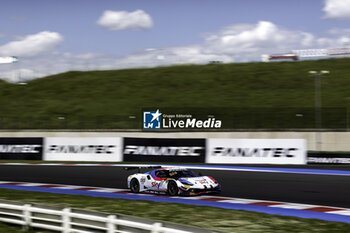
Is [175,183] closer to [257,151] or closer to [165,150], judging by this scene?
[257,151]

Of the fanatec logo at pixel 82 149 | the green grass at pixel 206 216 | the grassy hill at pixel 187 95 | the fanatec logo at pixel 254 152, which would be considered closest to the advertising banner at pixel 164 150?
the fanatec logo at pixel 254 152

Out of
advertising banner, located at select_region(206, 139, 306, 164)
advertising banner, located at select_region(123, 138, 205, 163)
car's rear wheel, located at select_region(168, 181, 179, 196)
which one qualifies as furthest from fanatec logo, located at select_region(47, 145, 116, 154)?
car's rear wheel, located at select_region(168, 181, 179, 196)

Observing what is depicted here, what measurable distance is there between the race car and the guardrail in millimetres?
5908

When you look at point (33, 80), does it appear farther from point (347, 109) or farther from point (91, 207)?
point (91, 207)

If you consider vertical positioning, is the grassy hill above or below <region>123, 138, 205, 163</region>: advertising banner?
above

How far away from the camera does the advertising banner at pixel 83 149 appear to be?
3133 centimetres

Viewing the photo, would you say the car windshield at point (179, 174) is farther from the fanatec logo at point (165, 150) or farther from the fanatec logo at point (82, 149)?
the fanatec logo at point (82, 149)

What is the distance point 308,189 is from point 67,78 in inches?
1888

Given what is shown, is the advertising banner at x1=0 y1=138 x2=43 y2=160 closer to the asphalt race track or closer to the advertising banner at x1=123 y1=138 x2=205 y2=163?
the asphalt race track

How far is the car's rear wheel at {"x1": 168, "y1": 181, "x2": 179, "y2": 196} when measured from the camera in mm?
15716

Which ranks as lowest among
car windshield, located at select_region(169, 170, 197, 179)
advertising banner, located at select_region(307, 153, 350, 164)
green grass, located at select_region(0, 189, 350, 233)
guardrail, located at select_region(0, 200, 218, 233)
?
green grass, located at select_region(0, 189, 350, 233)

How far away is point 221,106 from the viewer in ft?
151

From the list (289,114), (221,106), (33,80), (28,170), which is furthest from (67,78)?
(28,170)

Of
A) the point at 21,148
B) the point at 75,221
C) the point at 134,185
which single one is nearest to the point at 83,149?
the point at 21,148
